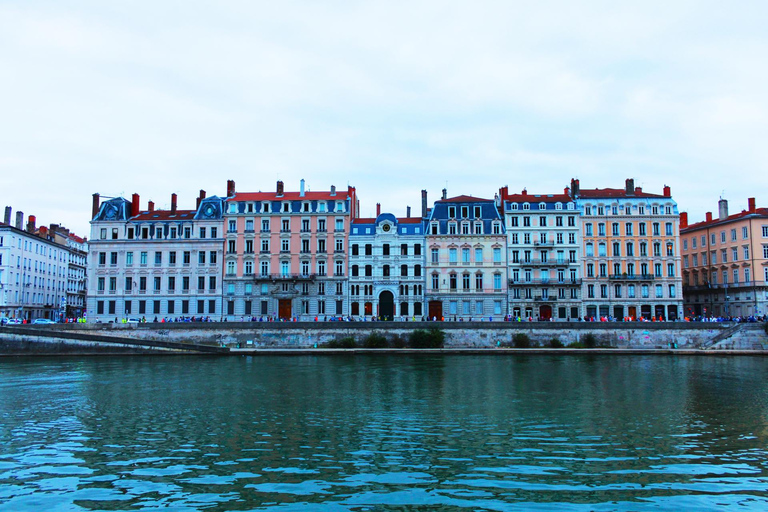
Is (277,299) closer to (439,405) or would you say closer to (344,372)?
(344,372)

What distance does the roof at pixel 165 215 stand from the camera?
73438 millimetres

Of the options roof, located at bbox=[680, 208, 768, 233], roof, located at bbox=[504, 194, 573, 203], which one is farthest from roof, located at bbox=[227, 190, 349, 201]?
roof, located at bbox=[680, 208, 768, 233]

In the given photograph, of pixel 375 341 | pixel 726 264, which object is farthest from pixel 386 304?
pixel 726 264

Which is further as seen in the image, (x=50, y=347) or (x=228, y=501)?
(x=50, y=347)

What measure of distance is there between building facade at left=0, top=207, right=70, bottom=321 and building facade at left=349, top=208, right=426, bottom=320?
42050 millimetres

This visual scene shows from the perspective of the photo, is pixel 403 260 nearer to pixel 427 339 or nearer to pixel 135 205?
pixel 427 339

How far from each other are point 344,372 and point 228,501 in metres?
27.2

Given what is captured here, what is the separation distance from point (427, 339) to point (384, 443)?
38.5 metres

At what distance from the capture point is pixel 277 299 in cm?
7131

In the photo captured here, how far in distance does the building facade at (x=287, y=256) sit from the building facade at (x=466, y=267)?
34.2 ft

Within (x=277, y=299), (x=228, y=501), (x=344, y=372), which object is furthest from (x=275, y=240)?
(x=228, y=501)

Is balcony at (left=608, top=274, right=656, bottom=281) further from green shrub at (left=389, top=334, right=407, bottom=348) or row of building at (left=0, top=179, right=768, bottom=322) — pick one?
green shrub at (left=389, top=334, right=407, bottom=348)

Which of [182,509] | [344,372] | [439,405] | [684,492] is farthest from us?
[344,372]

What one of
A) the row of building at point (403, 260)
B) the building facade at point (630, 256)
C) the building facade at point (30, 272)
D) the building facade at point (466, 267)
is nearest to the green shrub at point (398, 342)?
the row of building at point (403, 260)
